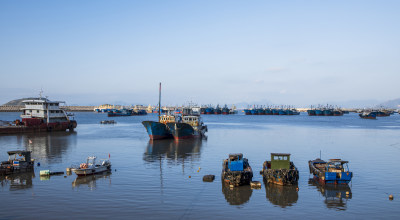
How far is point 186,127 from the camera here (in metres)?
67.6

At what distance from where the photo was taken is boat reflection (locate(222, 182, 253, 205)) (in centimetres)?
2644

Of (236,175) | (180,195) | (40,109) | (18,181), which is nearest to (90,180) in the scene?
(18,181)

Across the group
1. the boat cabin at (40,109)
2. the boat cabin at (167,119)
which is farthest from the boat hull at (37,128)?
the boat cabin at (167,119)

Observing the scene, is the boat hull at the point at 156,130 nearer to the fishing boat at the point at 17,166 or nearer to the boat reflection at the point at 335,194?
the fishing boat at the point at 17,166

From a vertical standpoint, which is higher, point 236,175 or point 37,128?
point 37,128

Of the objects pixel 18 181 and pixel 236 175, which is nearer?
pixel 236 175

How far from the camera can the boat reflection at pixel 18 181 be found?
30.0 m

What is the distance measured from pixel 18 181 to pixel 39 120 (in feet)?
179

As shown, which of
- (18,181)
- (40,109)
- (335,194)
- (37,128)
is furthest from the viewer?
(40,109)

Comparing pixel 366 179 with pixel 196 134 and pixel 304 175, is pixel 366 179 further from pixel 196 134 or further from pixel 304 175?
pixel 196 134

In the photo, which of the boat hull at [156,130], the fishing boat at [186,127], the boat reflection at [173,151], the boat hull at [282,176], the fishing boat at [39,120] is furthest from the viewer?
the fishing boat at [39,120]

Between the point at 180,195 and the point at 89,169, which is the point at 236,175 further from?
the point at 89,169

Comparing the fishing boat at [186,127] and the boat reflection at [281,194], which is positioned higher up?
the fishing boat at [186,127]

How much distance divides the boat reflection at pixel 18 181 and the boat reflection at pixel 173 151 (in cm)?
1499
